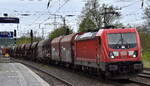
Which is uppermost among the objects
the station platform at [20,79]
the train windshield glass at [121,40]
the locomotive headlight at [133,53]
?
the train windshield glass at [121,40]

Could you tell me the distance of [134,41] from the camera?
2200 centimetres

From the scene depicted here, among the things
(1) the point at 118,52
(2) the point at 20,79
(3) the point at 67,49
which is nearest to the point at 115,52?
(1) the point at 118,52

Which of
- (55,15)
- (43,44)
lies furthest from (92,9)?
(43,44)

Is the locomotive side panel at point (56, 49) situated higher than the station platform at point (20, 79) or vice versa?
the locomotive side panel at point (56, 49)

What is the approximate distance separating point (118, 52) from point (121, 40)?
921 millimetres

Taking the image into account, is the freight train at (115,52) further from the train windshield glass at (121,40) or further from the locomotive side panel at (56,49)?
the locomotive side panel at (56,49)

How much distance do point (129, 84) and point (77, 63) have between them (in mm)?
8981

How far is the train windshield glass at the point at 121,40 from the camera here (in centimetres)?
2172

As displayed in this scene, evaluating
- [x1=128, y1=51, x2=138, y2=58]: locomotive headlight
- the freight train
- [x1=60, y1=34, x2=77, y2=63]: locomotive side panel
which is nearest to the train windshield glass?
the freight train

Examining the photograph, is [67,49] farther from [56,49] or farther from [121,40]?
[121,40]

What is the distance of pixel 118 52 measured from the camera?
2142cm

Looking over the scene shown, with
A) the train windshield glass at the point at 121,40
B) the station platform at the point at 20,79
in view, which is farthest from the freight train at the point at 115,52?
the station platform at the point at 20,79

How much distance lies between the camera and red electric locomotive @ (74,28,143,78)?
21234 mm

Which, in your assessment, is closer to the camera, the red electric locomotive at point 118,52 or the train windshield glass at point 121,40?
the red electric locomotive at point 118,52
